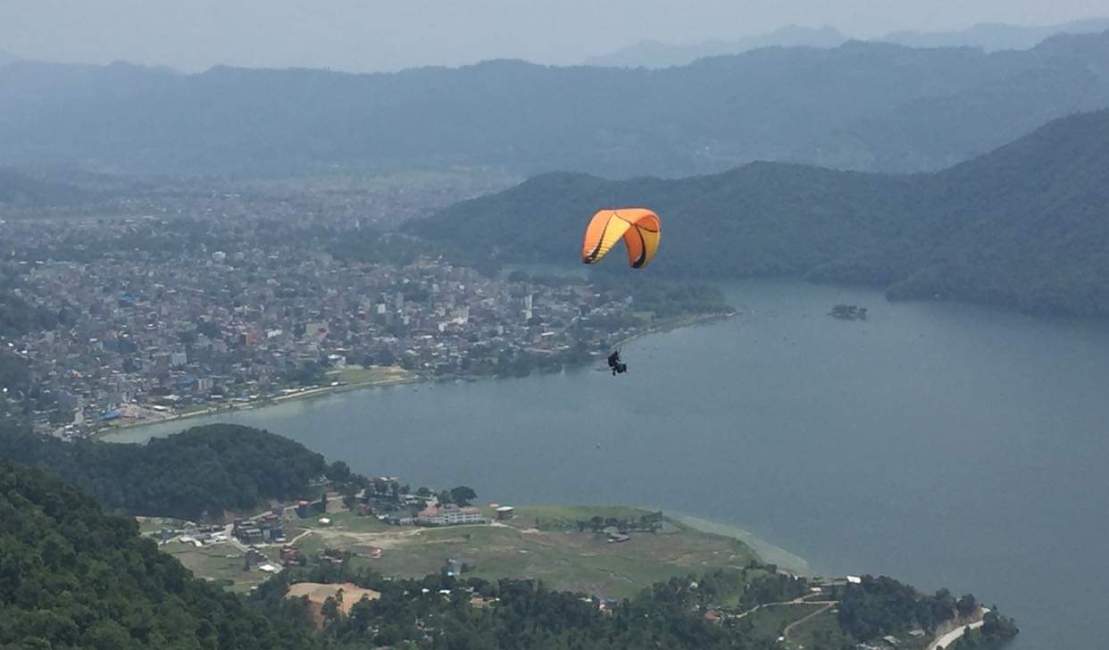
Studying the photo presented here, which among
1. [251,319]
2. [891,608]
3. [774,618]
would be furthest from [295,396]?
[891,608]

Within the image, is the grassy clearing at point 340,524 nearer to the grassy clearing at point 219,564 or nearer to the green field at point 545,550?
the green field at point 545,550

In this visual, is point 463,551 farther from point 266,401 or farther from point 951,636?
point 266,401

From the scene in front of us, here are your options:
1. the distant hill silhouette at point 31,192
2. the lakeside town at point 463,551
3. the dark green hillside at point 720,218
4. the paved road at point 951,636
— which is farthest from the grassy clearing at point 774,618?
the distant hill silhouette at point 31,192

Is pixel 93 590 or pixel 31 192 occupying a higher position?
pixel 31 192

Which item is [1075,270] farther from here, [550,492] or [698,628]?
[698,628]

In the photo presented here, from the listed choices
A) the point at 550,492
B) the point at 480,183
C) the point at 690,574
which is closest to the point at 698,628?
the point at 690,574
